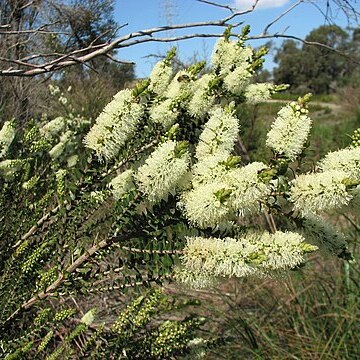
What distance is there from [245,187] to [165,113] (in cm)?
41

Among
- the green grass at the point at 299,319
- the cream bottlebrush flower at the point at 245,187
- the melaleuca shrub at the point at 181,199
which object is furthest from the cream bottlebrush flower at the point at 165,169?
the green grass at the point at 299,319

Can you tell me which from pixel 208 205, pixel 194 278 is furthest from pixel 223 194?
pixel 194 278

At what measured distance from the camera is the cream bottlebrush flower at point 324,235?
129 centimetres

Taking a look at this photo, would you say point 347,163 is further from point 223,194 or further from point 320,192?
point 223,194

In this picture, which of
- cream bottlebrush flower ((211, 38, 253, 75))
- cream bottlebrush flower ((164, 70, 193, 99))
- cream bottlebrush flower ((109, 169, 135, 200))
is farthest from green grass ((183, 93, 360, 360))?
cream bottlebrush flower ((109, 169, 135, 200))

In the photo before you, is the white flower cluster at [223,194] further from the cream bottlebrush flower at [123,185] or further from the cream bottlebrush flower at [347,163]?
the cream bottlebrush flower at [123,185]

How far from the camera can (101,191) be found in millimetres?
1555

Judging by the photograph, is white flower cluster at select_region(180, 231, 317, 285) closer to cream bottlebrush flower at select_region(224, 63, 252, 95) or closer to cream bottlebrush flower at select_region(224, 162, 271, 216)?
cream bottlebrush flower at select_region(224, 162, 271, 216)

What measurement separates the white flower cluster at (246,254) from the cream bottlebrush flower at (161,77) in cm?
49

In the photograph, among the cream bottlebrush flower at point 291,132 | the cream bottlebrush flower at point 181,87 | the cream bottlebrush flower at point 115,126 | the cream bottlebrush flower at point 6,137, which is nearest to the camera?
the cream bottlebrush flower at point 291,132

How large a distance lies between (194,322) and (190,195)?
91cm

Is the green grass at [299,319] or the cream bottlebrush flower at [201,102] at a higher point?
the cream bottlebrush flower at [201,102]

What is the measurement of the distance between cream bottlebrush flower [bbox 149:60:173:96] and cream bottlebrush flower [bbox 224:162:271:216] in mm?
459

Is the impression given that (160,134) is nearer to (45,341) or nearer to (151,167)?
(151,167)
